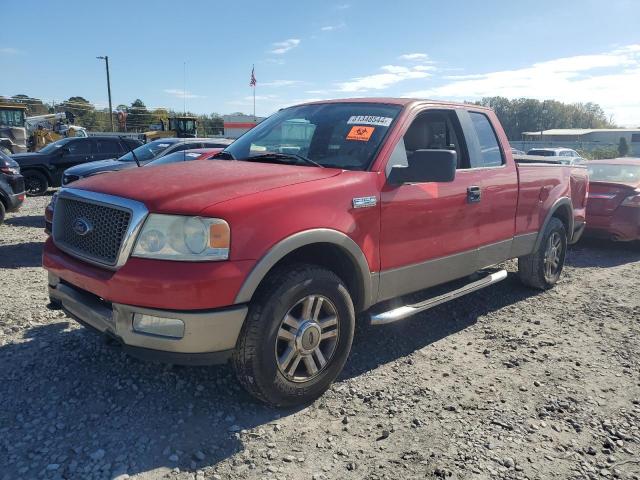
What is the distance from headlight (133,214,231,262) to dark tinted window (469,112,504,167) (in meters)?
2.81

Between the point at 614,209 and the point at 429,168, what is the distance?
6.02m

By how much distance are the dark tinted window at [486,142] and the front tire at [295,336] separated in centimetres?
223

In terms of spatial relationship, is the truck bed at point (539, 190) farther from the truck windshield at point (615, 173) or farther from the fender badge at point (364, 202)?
the truck windshield at point (615, 173)

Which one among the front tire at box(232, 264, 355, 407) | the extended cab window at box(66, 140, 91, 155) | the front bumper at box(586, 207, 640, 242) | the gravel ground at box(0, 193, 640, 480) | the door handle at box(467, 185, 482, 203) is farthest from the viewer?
the extended cab window at box(66, 140, 91, 155)

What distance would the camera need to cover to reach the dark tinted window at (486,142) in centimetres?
476

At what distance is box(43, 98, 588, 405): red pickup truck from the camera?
9.01ft

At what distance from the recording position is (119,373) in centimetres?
355

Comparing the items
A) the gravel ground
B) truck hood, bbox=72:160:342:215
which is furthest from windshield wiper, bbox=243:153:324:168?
the gravel ground

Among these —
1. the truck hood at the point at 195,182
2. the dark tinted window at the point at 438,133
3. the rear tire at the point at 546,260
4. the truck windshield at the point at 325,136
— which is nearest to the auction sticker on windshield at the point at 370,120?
the truck windshield at the point at 325,136

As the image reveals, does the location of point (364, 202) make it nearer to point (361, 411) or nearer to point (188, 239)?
point (188, 239)

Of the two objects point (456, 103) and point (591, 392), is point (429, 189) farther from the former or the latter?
point (591, 392)

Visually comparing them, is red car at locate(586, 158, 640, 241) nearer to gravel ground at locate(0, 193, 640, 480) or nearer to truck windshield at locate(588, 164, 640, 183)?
truck windshield at locate(588, 164, 640, 183)

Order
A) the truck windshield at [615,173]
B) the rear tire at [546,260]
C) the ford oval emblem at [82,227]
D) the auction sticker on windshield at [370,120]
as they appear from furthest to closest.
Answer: the truck windshield at [615,173]
the rear tire at [546,260]
the auction sticker on windshield at [370,120]
the ford oval emblem at [82,227]

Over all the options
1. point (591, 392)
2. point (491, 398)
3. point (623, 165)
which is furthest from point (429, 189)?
point (623, 165)
